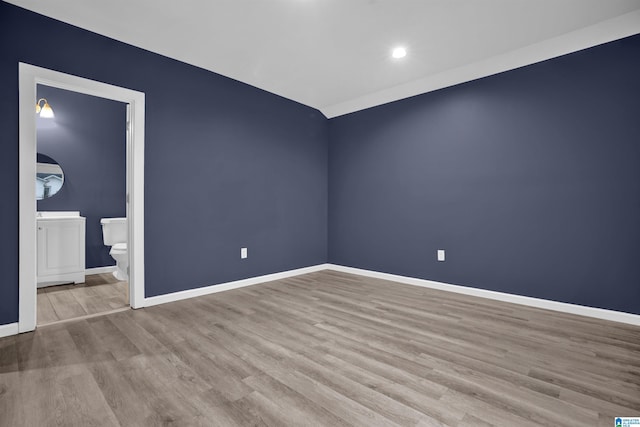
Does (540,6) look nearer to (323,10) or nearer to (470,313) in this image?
(323,10)

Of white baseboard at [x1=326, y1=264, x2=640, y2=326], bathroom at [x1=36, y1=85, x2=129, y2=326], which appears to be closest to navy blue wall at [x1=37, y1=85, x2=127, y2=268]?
bathroom at [x1=36, y1=85, x2=129, y2=326]

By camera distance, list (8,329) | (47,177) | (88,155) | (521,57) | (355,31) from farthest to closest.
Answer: (88,155) → (47,177) → (521,57) → (355,31) → (8,329)

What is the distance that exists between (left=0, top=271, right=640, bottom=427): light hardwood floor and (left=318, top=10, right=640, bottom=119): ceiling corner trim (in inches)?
93.7

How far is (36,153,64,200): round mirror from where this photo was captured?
160 inches

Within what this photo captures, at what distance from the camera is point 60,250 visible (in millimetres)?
3779

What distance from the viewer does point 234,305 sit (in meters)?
3.01

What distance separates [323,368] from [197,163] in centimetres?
250

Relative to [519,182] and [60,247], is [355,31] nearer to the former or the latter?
[519,182]

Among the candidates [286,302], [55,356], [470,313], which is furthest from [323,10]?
[55,356]

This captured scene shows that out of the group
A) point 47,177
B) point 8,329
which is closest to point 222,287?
point 8,329

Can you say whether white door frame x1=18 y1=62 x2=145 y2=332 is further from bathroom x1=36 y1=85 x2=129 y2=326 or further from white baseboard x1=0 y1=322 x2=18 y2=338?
bathroom x1=36 y1=85 x2=129 y2=326

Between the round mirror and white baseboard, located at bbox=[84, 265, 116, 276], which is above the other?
the round mirror

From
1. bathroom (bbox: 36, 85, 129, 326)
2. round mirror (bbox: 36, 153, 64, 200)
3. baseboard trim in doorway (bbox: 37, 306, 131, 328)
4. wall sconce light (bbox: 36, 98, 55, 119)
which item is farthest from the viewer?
round mirror (bbox: 36, 153, 64, 200)

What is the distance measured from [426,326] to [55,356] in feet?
8.50
